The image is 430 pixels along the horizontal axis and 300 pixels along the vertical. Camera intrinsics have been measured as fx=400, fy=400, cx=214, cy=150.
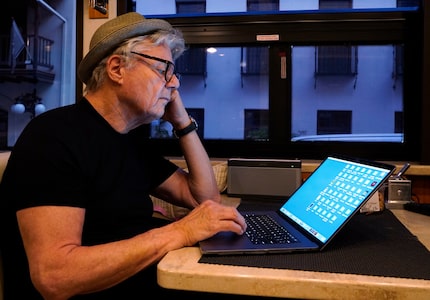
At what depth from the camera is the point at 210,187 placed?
1.54 meters

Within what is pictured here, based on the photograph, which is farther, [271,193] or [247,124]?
[247,124]

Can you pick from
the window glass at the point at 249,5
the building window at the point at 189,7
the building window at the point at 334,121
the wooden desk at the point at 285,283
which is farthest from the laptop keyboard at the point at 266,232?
the building window at the point at 189,7

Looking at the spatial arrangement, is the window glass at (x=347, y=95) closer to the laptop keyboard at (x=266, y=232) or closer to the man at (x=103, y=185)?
the man at (x=103, y=185)

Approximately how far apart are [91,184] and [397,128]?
1.86 m

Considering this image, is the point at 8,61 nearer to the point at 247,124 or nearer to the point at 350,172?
the point at 247,124

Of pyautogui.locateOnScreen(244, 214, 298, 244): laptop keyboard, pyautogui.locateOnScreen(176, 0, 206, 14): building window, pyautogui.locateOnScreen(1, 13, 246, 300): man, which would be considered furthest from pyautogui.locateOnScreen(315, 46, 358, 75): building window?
pyautogui.locateOnScreen(244, 214, 298, 244): laptop keyboard

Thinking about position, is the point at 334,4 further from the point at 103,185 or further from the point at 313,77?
the point at 103,185

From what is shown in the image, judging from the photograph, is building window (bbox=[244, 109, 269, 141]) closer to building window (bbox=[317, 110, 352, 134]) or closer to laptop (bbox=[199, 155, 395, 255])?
building window (bbox=[317, 110, 352, 134])

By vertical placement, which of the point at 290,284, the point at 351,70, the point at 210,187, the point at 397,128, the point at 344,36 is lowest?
the point at 290,284

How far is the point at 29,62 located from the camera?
3.10 m

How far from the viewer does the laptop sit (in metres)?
0.90

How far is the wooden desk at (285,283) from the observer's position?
704 mm

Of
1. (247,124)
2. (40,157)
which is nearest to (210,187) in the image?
(40,157)

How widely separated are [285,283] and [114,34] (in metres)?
0.88
